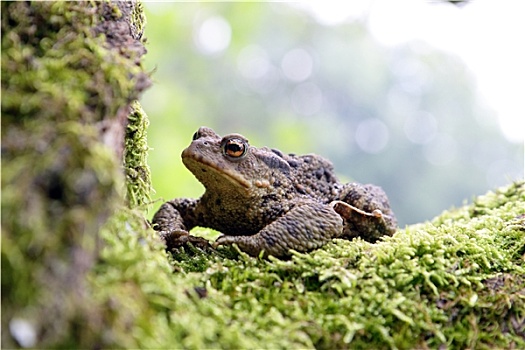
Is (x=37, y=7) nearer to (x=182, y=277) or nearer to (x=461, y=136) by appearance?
(x=182, y=277)

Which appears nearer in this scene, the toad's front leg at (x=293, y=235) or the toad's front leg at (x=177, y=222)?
the toad's front leg at (x=293, y=235)

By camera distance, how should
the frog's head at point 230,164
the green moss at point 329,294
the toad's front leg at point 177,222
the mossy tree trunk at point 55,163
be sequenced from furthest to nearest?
the frog's head at point 230,164 → the toad's front leg at point 177,222 → the green moss at point 329,294 → the mossy tree trunk at point 55,163

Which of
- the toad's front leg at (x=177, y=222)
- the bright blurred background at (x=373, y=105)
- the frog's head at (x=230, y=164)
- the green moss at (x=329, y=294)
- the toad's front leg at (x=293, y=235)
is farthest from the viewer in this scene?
the bright blurred background at (x=373, y=105)

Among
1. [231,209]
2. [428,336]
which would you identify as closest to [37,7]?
[231,209]

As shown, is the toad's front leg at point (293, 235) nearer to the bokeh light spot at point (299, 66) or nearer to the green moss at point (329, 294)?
the green moss at point (329, 294)

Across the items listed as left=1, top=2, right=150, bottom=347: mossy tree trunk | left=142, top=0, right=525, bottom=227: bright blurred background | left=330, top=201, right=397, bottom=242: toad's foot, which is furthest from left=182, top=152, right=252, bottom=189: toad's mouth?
left=142, top=0, right=525, bottom=227: bright blurred background

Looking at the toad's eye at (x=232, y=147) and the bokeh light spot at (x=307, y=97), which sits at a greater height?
the bokeh light spot at (x=307, y=97)

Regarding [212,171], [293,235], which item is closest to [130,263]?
[293,235]

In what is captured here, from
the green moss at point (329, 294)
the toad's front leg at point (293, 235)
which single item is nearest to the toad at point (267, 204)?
the toad's front leg at point (293, 235)

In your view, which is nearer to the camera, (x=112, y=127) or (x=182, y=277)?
(x=112, y=127)
